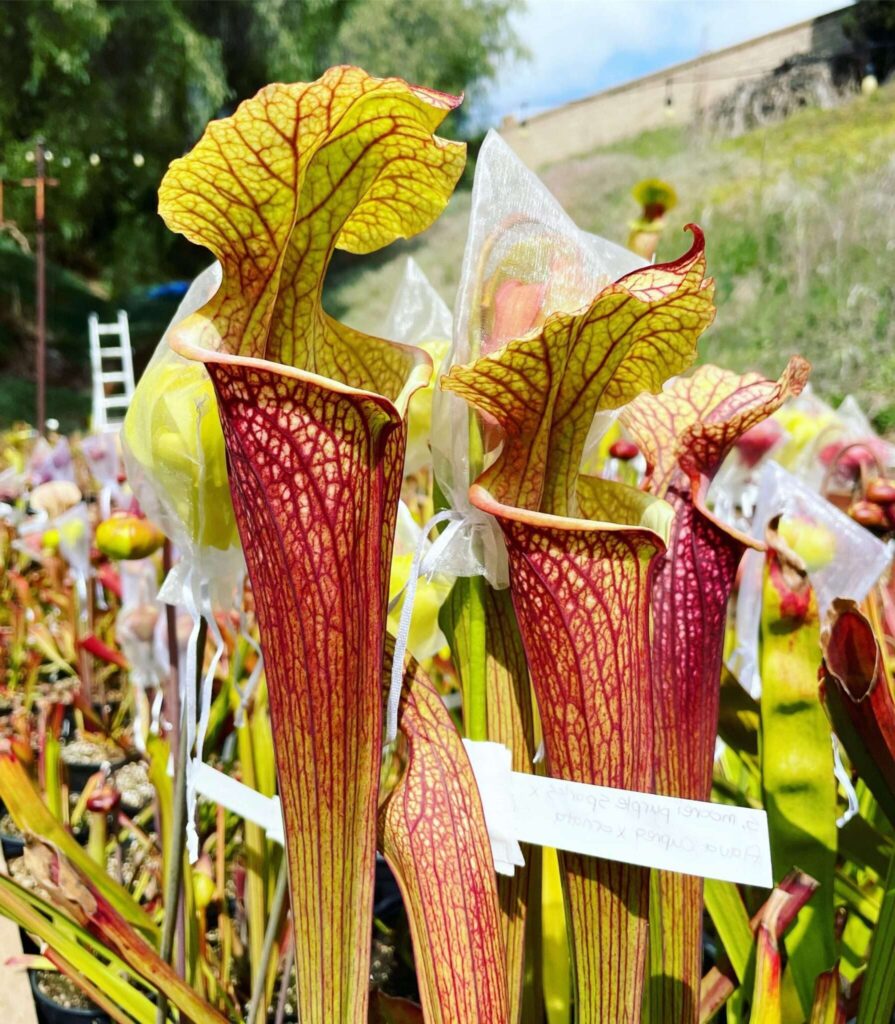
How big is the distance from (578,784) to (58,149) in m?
10.3

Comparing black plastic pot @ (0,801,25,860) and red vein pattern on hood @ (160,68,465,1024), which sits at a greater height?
red vein pattern on hood @ (160,68,465,1024)

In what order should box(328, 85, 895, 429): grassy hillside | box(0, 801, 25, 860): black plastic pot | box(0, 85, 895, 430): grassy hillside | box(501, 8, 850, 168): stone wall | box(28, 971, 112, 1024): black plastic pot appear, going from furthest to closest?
box(501, 8, 850, 168): stone wall
box(0, 85, 895, 430): grassy hillside
box(328, 85, 895, 429): grassy hillside
box(0, 801, 25, 860): black plastic pot
box(28, 971, 112, 1024): black plastic pot

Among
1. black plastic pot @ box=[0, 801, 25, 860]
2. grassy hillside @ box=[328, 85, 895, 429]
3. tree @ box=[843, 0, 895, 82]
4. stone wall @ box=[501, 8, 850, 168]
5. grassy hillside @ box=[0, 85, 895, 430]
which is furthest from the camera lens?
stone wall @ box=[501, 8, 850, 168]

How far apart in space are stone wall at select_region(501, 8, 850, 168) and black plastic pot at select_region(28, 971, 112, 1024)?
14100mm

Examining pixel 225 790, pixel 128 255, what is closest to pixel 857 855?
pixel 225 790

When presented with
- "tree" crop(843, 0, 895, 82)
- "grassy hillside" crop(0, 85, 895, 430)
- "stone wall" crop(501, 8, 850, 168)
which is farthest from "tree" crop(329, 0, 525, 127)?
"tree" crop(843, 0, 895, 82)

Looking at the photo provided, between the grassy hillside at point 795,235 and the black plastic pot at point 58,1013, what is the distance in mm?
5645

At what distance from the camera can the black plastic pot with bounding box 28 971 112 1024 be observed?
953 millimetres

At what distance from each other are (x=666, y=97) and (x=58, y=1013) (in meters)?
16.1

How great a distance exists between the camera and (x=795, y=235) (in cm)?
736

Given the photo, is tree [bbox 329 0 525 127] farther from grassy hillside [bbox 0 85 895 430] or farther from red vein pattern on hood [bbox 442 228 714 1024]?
red vein pattern on hood [bbox 442 228 714 1024]

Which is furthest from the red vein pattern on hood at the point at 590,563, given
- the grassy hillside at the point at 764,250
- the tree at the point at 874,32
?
the tree at the point at 874,32

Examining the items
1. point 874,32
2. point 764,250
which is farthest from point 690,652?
point 874,32

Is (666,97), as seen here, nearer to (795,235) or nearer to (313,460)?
(795,235)
